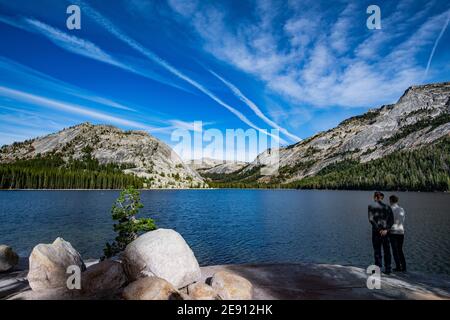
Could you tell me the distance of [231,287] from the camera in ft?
44.8

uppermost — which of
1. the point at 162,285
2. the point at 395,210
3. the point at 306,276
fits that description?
the point at 395,210

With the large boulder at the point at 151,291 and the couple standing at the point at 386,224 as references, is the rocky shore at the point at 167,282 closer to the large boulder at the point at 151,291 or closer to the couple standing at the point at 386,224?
the large boulder at the point at 151,291

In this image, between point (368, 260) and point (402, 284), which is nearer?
point (402, 284)

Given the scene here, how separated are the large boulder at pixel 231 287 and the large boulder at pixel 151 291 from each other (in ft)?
7.34

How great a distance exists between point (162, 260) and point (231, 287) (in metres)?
3.90

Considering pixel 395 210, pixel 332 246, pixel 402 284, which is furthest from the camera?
pixel 332 246

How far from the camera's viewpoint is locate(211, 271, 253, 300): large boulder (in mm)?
13352
